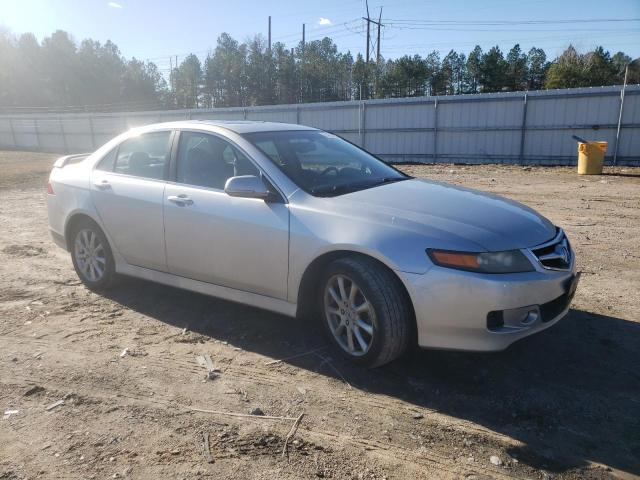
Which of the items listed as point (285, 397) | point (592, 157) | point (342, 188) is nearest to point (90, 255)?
point (342, 188)

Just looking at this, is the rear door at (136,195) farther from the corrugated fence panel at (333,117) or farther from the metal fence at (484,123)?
the corrugated fence panel at (333,117)

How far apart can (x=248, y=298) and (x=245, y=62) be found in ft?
225

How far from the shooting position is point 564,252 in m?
3.51

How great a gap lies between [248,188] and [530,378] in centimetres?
227

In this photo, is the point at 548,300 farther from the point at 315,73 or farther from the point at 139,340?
the point at 315,73

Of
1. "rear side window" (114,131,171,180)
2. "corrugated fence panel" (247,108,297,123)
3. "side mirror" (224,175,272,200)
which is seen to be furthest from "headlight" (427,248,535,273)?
"corrugated fence panel" (247,108,297,123)

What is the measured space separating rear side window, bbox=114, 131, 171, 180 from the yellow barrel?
13.7m

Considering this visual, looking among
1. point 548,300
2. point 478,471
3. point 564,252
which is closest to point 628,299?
point 564,252

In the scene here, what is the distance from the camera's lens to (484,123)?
63.7ft

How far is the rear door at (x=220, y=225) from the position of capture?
3701mm

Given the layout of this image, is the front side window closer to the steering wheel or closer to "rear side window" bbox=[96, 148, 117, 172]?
the steering wheel

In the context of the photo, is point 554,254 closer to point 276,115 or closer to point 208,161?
point 208,161

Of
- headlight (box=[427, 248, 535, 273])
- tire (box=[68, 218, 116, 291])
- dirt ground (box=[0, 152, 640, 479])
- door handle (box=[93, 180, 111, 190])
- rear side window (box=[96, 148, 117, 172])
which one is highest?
rear side window (box=[96, 148, 117, 172])

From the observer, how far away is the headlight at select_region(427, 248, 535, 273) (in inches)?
119
